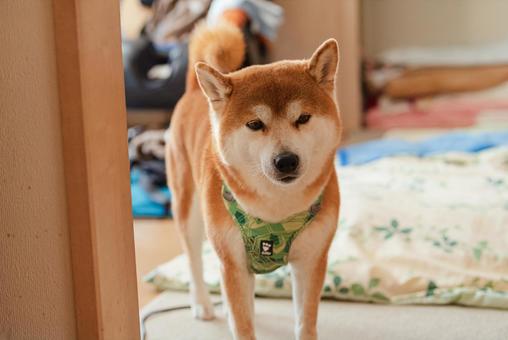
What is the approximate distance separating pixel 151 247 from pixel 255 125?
1.33 m

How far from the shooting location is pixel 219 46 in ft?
5.41

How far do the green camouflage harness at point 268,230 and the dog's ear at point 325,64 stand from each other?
255 millimetres

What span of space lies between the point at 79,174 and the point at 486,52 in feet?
13.7

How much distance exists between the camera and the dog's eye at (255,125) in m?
1.28

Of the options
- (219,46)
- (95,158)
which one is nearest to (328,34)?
(219,46)

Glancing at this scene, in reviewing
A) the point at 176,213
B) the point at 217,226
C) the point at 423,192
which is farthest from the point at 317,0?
the point at 217,226

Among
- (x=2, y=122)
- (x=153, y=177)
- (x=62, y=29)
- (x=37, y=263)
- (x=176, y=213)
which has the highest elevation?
(x=62, y=29)

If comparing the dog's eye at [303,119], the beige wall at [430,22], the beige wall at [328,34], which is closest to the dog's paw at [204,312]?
the dog's eye at [303,119]

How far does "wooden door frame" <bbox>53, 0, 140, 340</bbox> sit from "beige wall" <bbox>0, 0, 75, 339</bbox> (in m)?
0.02

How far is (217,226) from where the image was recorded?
139 centimetres

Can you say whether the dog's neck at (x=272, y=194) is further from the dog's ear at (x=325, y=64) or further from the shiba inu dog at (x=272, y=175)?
the dog's ear at (x=325, y=64)

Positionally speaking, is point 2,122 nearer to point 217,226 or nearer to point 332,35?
point 217,226

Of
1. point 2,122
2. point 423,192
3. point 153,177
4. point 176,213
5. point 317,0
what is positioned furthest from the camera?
point 317,0

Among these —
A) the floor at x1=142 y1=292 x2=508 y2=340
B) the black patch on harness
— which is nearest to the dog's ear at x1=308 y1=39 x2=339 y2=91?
the black patch on harness
